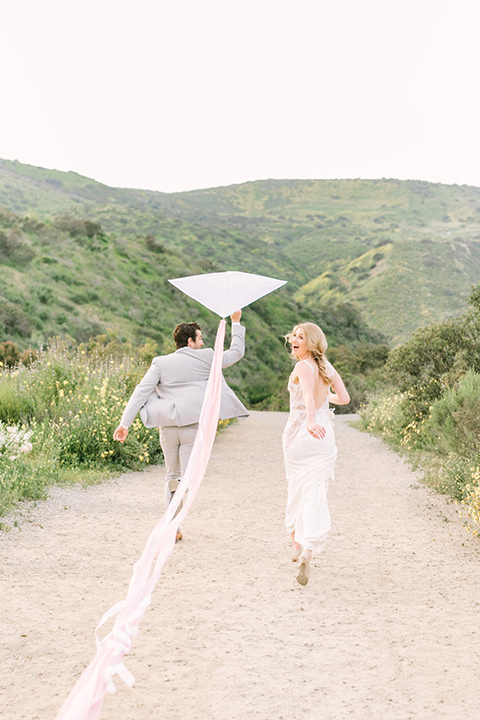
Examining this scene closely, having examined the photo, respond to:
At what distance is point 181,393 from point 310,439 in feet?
3.83

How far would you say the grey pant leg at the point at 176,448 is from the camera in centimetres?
598

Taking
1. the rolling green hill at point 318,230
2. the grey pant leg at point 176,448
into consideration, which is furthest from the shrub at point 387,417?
the rolling green hill at point 318,230

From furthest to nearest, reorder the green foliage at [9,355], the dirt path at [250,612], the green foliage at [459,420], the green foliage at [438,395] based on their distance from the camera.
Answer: the green foliage at [9,355]
the green foliage at [438,395]
the green foliage at [459,420]
the dirt path at [250,612]

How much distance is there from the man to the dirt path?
1.01 m

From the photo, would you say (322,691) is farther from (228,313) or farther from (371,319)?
(371,319)

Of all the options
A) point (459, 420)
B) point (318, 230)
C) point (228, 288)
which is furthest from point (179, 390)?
point (318, 230)

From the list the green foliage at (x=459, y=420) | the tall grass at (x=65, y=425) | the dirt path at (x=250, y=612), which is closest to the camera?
the dirt path at (x=250, y=612)

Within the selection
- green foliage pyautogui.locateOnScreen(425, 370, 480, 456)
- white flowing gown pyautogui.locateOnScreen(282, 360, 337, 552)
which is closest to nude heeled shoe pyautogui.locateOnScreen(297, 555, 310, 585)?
white flowing gown pyautogui.locateOnScreen(282, 360, 337, 552)

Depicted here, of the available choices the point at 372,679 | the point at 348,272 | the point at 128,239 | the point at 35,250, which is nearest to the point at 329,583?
the point at 372,679

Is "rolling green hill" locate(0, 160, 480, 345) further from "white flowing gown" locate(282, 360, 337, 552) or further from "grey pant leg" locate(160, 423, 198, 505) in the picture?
"white flowing gown" locate(282, 360, 337, 552)

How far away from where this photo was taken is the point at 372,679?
11.6 feet

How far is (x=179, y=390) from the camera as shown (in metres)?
5.93

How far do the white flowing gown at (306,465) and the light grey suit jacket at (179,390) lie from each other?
1.72 ft

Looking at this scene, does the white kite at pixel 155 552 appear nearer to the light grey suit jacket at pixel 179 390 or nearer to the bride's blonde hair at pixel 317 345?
the bride's blonde hair at pixel 317 345
